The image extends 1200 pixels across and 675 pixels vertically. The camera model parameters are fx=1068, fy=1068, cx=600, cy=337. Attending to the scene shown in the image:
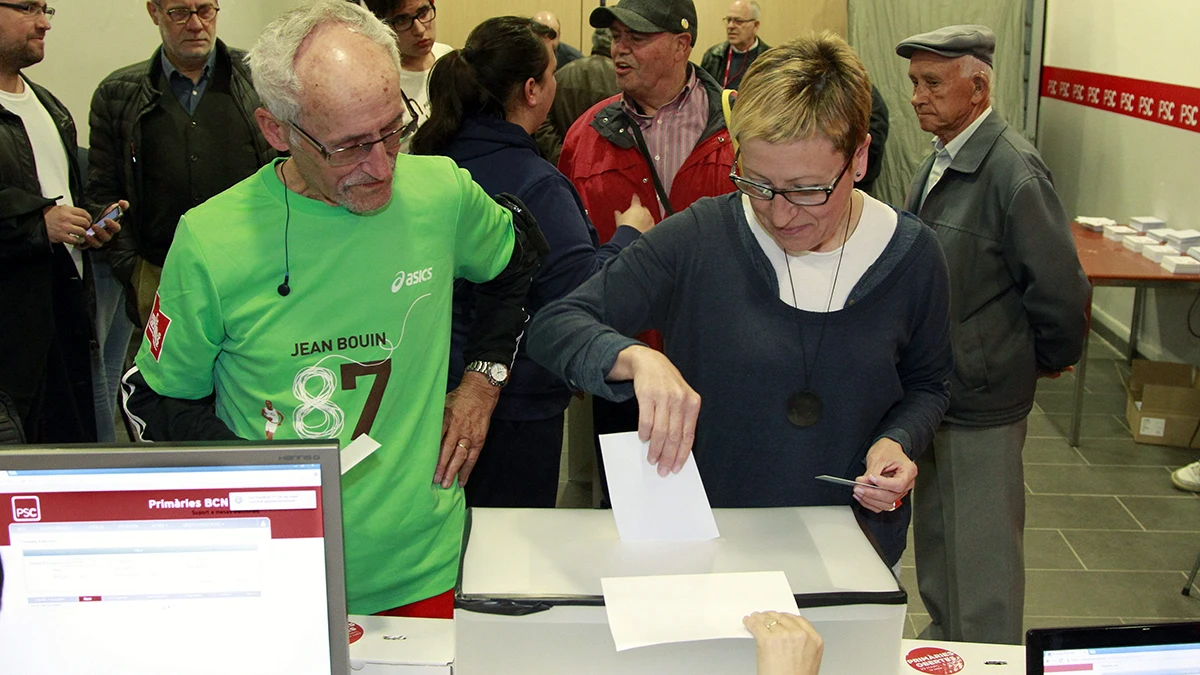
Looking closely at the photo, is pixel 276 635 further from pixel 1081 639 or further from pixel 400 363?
pixel 1081 639

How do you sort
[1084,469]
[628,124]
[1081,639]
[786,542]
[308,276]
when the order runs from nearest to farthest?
1. [1081,639]
2. [786,542]
3. [308,276]
4. [628,124]
5. [1084,469]

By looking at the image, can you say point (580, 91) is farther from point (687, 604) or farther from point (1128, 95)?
point (1128, 95)

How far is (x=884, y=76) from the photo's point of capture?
7707mm

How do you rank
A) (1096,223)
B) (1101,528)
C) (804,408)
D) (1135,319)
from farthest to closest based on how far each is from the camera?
(1135,319) < (1096,223) < (1101,528) < (804,408)

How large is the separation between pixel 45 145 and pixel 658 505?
3.07 meters

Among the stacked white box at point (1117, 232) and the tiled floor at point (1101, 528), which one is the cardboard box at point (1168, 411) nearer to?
the tiled floor at point (1101, 528)

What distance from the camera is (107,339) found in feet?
13.6

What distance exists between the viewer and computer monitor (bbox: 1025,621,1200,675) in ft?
3.79

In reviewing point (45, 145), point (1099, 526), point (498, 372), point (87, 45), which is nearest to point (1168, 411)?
point (1099, 526)

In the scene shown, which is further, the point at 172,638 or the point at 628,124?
the point at 628,124

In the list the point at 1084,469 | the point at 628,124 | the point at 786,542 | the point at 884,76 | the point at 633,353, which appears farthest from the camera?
the point at 884,76

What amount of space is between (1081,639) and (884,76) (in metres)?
7.08

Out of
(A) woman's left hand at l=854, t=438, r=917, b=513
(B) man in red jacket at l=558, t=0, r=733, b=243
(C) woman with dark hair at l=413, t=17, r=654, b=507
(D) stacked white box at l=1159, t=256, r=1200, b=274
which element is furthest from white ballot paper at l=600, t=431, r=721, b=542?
(D) stacked white box at l=1159, t=256, r=1200, b=274

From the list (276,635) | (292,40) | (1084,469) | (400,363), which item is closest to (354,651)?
(276,635)
